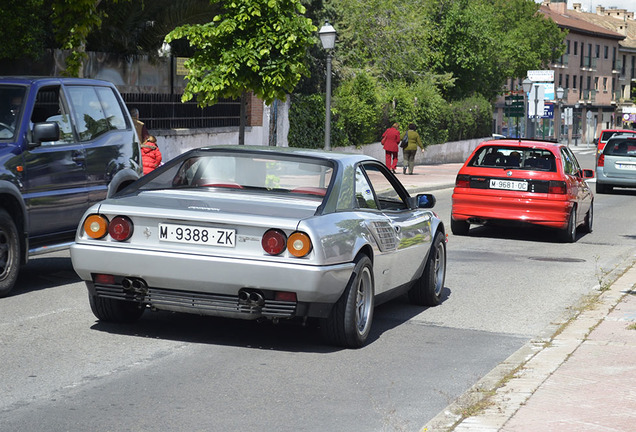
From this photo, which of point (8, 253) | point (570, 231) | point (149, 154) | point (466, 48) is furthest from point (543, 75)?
point (8, 253)

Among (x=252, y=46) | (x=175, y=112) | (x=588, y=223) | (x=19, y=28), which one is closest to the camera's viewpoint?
(x=588, y=223)

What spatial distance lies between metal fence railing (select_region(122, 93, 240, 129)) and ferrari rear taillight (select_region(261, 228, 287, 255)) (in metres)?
19.7

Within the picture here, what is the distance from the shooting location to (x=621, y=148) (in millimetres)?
31219

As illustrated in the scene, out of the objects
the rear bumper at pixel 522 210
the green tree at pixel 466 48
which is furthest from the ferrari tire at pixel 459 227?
the green tree at pixel 466 48

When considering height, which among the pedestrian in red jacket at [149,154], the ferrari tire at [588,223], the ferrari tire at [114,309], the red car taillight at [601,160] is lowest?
the ferrari tire at [588,223]

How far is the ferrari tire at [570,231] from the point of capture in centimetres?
1606

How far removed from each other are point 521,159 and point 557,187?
0.67m

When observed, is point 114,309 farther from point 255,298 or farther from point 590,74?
point 590,74

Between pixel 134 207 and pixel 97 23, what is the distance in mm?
13301

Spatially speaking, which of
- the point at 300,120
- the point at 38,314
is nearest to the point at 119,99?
the point at 38,314

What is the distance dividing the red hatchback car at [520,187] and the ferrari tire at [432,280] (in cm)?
624

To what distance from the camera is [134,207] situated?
7.22m

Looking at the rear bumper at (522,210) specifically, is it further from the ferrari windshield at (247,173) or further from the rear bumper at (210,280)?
the rear bumper at (210,280)

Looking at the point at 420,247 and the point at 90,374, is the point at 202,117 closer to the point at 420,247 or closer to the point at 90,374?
the point at 420,247
